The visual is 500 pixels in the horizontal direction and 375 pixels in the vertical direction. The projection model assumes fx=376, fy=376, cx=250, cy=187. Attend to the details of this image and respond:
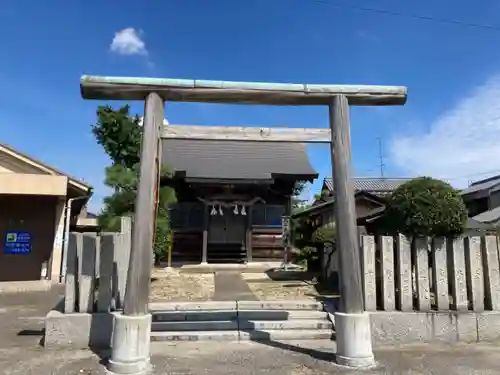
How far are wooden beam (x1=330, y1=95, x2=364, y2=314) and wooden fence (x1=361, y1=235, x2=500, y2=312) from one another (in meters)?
0.90

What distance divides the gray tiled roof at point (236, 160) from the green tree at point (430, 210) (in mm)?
8788

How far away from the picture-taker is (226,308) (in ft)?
21.7

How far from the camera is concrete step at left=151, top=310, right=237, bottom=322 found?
20.0 feet

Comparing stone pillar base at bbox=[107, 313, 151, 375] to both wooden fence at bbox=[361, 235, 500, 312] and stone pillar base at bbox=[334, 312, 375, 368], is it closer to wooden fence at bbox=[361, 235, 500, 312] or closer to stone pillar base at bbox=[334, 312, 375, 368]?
stone pillar base at bbox=[334, 312, 375, 368]

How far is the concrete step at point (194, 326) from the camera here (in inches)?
232

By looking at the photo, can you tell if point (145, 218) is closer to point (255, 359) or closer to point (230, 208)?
point (255, 359)

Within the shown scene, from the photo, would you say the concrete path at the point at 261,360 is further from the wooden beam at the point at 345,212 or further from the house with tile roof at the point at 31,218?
the house with tile roof at the point at 31,218

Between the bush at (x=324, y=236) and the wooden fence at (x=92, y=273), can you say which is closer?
the wooden fence at (x=92, y=273)

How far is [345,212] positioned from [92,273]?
3813 millimetres

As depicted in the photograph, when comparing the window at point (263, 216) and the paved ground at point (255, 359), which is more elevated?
the window at point (263, 216)

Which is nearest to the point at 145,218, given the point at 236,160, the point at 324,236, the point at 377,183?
the point at 324,236

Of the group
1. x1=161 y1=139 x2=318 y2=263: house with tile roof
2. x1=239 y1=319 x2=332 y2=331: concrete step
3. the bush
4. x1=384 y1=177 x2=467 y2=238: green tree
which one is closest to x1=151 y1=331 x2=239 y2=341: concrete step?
x1=239 y1=319 x2=332 y2=331: concrete step

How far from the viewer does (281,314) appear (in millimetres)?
6332

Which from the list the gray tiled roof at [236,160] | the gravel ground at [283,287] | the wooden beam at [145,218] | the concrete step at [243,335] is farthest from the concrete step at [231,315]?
the gray tiled roof at [236,160]
